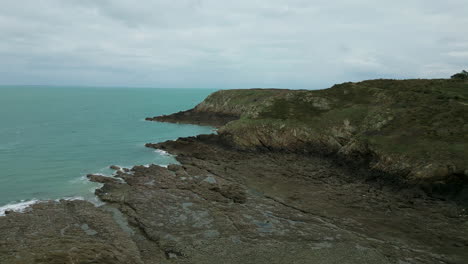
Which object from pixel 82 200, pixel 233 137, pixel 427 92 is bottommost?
pixel 82 200

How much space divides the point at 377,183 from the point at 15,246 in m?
36.2

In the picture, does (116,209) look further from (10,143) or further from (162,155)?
(10,143)

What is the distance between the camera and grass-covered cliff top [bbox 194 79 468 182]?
36219mm

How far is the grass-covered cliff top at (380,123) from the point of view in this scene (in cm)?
3622

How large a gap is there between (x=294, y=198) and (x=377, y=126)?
23.8m

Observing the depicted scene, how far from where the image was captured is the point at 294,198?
105 feet

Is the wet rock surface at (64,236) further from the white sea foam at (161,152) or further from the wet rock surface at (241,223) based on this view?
the white sea foam at (161,152)

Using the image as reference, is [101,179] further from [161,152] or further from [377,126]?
[377,126]

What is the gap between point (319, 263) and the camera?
784 inches

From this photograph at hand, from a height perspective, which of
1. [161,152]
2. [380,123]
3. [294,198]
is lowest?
[294,198]

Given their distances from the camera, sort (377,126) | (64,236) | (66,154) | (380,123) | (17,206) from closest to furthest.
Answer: (64,236) → (17,206) → (377,126) → (380,123) → (66,154)

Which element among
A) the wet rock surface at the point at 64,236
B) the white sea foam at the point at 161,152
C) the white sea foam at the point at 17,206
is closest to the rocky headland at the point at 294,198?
the wet rock surface at the point at 64,236

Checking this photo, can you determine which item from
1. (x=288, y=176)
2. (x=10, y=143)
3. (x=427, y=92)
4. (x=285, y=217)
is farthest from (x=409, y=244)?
(x=10, y=143)

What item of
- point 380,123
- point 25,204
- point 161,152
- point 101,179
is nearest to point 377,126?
point 380,123
